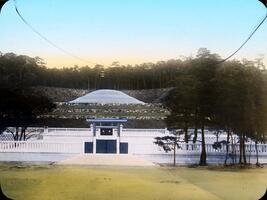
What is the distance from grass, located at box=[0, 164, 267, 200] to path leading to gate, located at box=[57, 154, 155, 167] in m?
0.03

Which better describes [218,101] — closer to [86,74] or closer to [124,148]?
[124,148]

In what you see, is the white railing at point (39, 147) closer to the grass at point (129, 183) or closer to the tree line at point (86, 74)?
the grass at point (129, 183)

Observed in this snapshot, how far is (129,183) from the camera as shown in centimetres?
241

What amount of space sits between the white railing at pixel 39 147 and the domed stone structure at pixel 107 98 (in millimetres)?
238

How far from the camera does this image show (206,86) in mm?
2387

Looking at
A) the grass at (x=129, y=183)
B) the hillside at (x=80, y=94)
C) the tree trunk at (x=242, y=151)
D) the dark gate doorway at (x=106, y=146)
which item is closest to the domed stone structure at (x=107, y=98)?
the hillside at (x=80, y=94)

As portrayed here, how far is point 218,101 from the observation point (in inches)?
94.2

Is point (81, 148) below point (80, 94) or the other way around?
below

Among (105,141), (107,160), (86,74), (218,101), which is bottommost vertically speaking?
(107,160)

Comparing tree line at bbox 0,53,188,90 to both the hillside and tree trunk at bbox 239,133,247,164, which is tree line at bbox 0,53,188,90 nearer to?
the hillside

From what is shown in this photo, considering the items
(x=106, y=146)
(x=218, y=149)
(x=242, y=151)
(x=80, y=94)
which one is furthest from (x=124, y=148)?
(x=242, y=151)

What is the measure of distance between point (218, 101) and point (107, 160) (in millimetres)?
659

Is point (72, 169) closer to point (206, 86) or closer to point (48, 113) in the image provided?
point (48, 113)

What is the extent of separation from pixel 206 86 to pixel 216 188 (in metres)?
0.53
